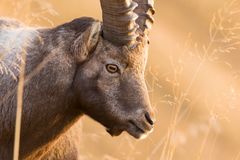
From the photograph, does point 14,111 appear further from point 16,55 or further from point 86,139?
point 86,139

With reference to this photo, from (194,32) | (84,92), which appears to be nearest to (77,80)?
(84,92)

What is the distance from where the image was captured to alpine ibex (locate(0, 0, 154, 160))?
32.4 ft

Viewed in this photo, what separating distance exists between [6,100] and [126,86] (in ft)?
3.33

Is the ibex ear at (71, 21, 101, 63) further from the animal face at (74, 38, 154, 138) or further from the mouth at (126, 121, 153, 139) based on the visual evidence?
the mouth at (126, 121, 153, 139)

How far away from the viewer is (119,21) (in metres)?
9.91

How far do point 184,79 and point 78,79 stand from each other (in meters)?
11.2

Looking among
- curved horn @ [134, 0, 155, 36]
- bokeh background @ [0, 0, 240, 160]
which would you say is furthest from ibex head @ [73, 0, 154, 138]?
bokeh background @ [0, 0, 240, 160]

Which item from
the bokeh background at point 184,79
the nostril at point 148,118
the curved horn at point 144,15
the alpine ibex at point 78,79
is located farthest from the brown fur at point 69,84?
the bokeh background at point 184,79

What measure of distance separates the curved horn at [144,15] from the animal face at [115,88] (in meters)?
0.37

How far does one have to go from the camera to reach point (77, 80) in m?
9.99

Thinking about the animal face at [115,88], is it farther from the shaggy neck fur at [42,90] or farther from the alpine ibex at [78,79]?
the shaggy neck fur at [42,90]

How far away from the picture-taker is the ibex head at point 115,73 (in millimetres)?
9828

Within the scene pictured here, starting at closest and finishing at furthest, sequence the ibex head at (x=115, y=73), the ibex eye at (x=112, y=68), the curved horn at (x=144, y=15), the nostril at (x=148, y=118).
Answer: the nostril at (x=148, y=118) < the ibex head at (x=115, y=73) < the ibex eye at (x=112, y=68) < the curved horn at (x=144, y=15)

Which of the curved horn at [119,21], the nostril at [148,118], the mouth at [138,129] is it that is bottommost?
the mouth at [138,129]
